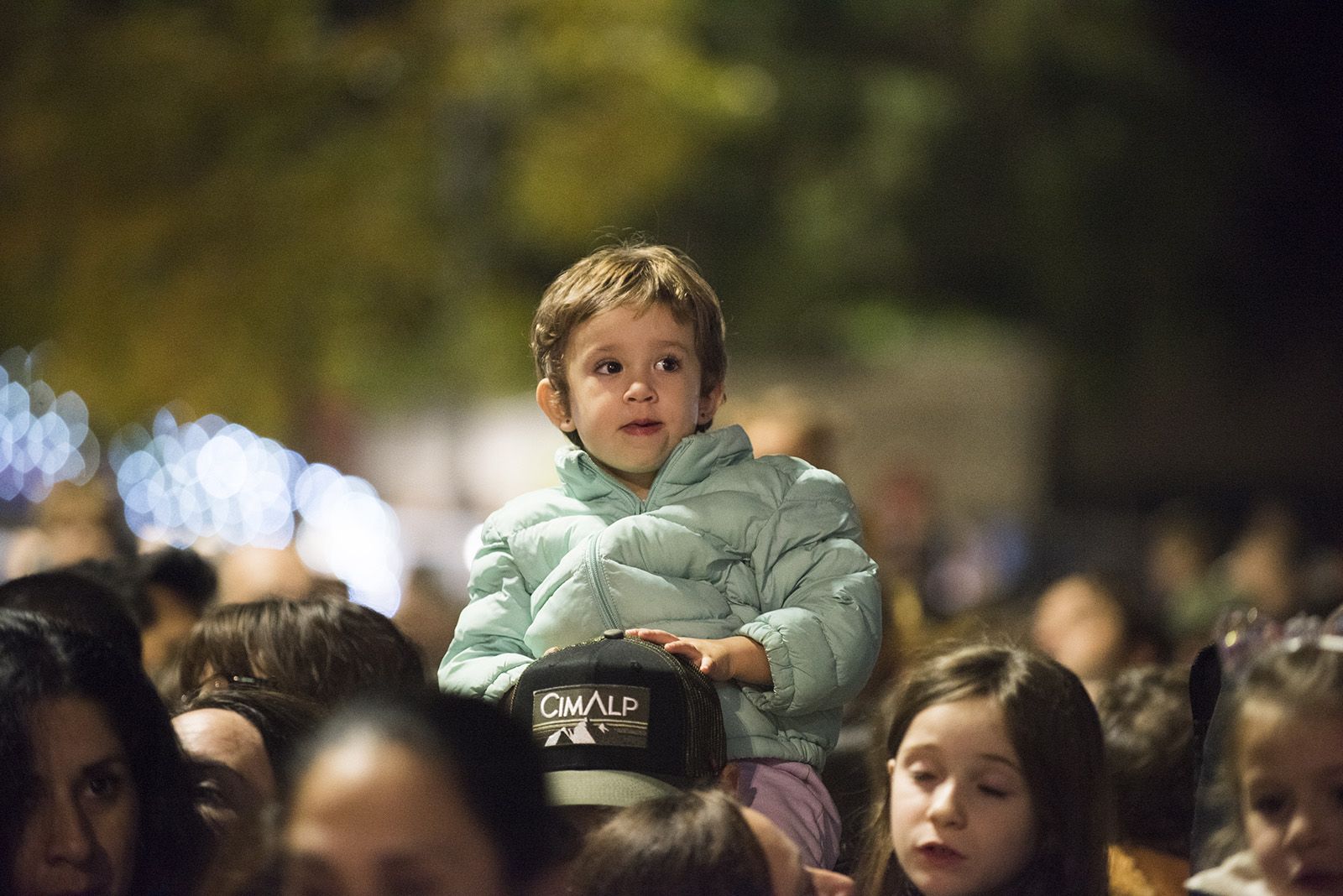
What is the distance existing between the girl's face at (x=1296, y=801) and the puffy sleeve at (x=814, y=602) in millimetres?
799

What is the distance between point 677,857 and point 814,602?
81 cm

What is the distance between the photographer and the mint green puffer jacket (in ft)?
9.49

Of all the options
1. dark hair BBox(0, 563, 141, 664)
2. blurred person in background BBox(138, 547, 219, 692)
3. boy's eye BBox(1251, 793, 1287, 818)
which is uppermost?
blurred person in background BBox(138, 547, 219, 692)

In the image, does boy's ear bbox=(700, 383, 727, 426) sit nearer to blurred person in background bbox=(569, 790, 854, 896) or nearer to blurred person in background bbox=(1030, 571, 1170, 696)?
blurred person in background bbox=(569, 790, 854, 896)

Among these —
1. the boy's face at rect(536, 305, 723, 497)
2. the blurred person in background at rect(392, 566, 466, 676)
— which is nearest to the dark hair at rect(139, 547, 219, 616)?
the blurred person in background at rect(392, 566, 466, 676)

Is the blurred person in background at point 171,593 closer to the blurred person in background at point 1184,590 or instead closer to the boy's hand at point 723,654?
the boy's hand at point 723,654

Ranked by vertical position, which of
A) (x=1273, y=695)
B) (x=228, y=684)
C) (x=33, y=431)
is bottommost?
(x=1273, y=695)

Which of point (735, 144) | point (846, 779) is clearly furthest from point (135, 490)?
point (846, 779)

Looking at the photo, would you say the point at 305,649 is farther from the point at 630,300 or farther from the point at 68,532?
the point at 68,532

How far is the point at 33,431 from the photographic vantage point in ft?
52.0

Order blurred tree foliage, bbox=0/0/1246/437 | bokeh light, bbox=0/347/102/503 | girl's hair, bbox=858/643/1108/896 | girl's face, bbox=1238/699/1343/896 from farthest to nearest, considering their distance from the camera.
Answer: bokeh light, bbox=0/347/102/503 < blurred tree foliage, bbox=0/0/1246/437 < girl's hair, bbox=858/643/1108/896 < girl's face, bbox=1238/699/1343/896

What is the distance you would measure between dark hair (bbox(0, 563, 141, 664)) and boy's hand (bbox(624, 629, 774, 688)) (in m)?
1.06

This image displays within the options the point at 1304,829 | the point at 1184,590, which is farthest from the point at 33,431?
the point at 1304,829

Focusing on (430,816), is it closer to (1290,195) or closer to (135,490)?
(135,490)
